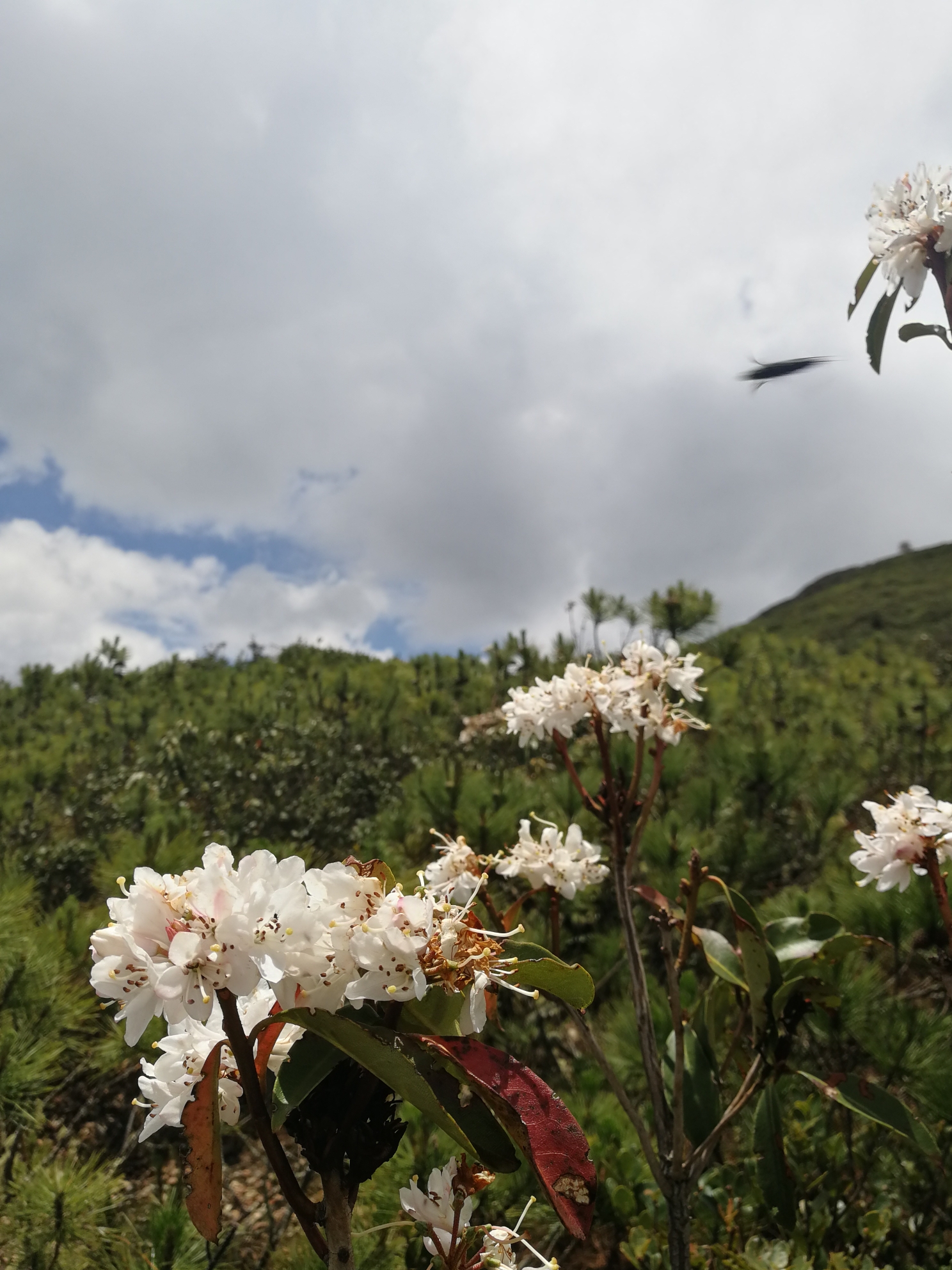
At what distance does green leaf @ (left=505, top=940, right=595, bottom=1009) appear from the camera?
27.9 inches

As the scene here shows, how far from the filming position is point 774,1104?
1.30 m

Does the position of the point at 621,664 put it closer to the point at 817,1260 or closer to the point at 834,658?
the point at 817,1260

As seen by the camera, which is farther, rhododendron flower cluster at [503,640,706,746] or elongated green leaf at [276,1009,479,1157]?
rhododendron flower cluster at [503,640,706,746]

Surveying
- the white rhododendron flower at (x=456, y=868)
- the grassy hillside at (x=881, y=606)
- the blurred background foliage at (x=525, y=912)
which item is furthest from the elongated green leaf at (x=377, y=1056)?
the grassy hillside at (x=881, y=606)

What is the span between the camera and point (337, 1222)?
616 mm

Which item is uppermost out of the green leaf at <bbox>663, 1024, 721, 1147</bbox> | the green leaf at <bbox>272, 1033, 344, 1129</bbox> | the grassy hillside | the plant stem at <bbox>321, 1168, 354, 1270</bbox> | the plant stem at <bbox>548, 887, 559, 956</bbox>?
the grassy hillside

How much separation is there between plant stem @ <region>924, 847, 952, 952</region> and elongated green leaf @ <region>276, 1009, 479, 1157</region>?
88cm

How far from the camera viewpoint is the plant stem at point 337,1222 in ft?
1.99

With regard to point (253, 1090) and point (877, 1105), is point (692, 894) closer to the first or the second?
point (877, 1105)

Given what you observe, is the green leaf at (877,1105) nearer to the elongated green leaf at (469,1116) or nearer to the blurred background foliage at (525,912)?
the blurred background foliage at (525,912)

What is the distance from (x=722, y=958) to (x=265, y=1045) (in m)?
→ 0.97

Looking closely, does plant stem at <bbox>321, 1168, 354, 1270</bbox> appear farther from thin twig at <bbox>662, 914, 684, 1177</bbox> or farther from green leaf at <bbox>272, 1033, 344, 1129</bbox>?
thin twig at <bbox>662, 914, 684, 1177</bbox>

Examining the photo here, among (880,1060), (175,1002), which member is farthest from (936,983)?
(175,1002)

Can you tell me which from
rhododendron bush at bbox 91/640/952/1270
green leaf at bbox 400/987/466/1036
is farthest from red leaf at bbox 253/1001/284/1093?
green leaf at bbox 400/987/466/1036
